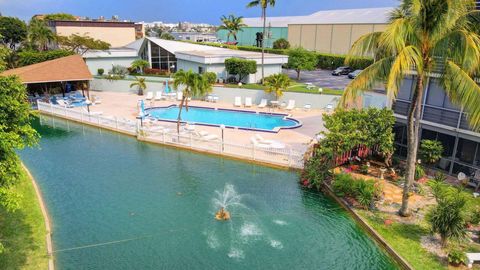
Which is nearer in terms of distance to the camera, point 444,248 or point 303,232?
point 444,248

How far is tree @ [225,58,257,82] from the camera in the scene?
39.3 meters

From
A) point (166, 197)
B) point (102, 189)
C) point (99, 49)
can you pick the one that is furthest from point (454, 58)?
point (99, 49)

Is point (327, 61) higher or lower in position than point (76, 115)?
higher

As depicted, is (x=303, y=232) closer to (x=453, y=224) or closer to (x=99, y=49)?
(x=453, y=224)

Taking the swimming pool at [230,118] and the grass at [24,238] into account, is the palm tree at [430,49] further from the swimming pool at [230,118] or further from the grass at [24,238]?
the swimming pool at [230,118]

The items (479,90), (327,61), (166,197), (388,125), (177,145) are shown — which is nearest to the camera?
(479,90)

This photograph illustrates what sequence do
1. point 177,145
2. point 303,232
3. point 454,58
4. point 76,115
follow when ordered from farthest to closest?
point 76,115 → point 177,145 → point 303,232 → point 454,58

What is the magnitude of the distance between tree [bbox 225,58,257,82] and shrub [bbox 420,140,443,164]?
78.6 ft

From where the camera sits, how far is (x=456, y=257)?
1143cm

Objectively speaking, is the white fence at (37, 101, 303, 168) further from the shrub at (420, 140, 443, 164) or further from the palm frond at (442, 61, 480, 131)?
the palm frond at (442, 61, 480, 131)

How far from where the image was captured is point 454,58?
1177 centimetres

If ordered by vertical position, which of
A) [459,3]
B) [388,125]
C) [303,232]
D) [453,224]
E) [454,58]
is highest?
[459,3]

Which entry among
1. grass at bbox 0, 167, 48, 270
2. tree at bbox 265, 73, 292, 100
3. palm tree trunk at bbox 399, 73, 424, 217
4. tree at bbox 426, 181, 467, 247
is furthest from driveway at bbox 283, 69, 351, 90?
grass at bbox 0, 167, 48, 270

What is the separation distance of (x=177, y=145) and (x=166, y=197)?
292 inches
